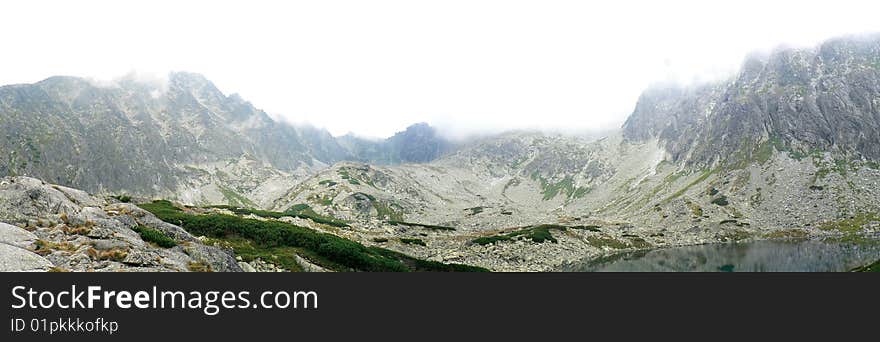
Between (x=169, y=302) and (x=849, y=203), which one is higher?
(x=169, y=302)

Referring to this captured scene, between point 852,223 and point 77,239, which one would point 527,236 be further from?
point 77,239

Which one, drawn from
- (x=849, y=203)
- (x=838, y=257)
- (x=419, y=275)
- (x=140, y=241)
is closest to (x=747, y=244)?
(x=838, y=257)

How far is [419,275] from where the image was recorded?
1075 inches

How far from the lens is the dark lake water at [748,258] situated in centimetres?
8356

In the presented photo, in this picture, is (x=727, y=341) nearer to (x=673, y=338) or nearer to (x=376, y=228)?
(x=673, y=338)

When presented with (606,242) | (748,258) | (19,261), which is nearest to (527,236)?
(606,242)

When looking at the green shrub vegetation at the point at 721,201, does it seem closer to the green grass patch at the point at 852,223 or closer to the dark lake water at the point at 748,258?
the green grass patch at the point at 852,223

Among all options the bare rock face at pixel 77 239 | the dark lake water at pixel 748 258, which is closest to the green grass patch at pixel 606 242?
the dark lake water at pixel 748 258

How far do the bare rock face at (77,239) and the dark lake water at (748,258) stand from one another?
239 ft

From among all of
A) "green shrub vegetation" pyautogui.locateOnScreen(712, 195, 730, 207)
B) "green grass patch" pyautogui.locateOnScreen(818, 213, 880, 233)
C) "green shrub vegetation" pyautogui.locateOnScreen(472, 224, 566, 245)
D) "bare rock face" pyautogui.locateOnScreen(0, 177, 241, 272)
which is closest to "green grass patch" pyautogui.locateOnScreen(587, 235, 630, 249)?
"green shrub vegetation" pyautogui.locateOnScreen(472, 224, 566, 245)

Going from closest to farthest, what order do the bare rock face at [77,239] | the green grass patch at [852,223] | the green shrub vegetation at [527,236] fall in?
the bare rock face at [77,239] < the green shrub vegetation at [527,236] < the green grass patch at [852,223]

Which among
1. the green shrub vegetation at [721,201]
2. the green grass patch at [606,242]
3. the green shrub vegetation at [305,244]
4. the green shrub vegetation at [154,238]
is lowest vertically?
the green grass patch at [606,242]

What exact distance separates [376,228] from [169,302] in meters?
121

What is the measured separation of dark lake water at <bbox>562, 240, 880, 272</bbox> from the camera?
83562mm
